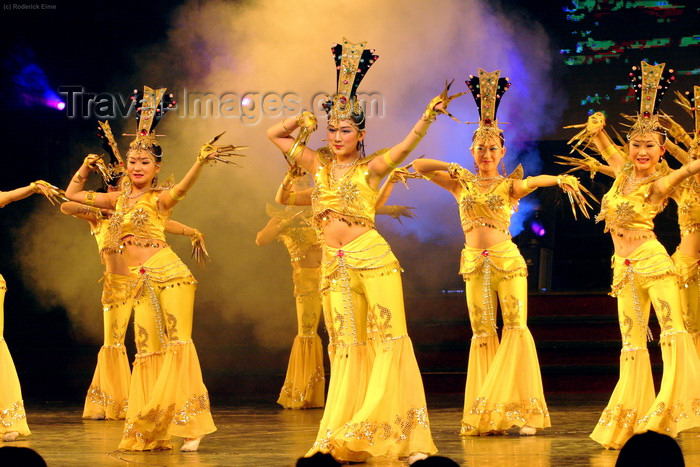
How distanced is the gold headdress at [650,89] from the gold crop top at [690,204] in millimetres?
910

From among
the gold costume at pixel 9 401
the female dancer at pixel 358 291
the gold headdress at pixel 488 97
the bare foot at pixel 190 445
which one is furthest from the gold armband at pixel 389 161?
the gold costume at pixel 9 401

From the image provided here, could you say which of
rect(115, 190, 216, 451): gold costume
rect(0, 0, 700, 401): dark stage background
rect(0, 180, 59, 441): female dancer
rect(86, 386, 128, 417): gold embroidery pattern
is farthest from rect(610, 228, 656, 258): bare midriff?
rect(86, 386, 128, 417): gold embroidery pattern

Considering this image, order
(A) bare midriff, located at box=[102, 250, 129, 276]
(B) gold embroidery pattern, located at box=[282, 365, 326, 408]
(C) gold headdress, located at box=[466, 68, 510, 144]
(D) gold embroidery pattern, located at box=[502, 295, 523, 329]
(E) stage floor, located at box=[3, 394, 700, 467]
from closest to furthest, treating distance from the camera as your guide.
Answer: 1. (E) stage floor, located at box=[3, 394, 700, 467]
2. (D) gold embroidery pattern, located at box=[502, 295, 523, 329]
3. (C) gold headdress, located at box=[466, 68, 510, 144]
4. (A) bare midriff, located at box=[102, 250, 129, 276]
5. (B) gold embroidery pattern, located at box=[282, 365, 326, 408]

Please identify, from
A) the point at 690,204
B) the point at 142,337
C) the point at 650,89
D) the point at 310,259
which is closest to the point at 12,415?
the point at 142,337

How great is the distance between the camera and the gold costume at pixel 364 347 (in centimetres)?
490

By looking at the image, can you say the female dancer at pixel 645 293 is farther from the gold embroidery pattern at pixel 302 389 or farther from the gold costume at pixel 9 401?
the gold costume at pixel 9 401

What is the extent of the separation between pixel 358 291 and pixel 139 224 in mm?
1461

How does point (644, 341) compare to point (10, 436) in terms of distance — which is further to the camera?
point (10, 436)

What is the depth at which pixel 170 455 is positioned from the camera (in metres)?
5.46

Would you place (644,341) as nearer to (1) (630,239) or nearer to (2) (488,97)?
(1) (630,239)

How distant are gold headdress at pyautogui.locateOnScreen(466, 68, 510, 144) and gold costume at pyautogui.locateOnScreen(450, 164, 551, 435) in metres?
0.31

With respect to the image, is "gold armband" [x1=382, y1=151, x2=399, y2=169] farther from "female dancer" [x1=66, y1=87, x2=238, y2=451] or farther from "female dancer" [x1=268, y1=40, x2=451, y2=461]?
"female dancer" [x1=66, y1=87, x2=238, y2=451]

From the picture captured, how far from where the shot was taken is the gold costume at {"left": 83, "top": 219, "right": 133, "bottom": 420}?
759 centimetres

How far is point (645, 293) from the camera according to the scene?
18.7ft
